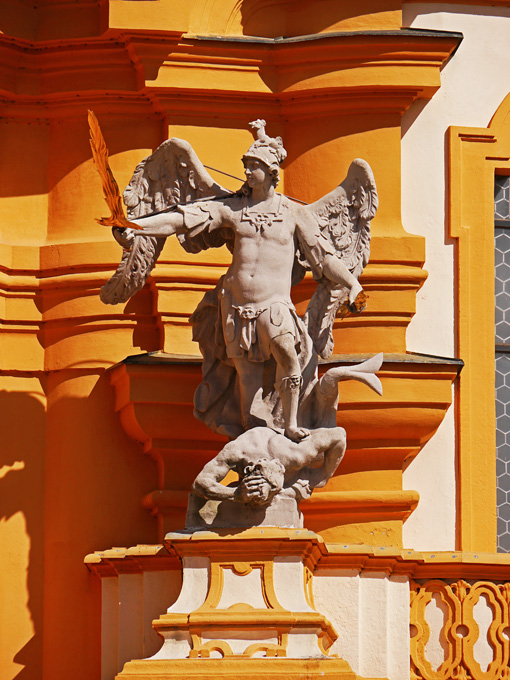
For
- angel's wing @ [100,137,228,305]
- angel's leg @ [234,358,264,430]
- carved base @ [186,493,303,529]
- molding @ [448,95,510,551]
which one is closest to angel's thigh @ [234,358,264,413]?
angel's leg @ [234,358,264,430]

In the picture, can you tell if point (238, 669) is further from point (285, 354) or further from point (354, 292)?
point (354, 292)

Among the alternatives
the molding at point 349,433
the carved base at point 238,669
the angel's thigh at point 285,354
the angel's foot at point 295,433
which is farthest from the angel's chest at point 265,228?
the carved base at point 238,669

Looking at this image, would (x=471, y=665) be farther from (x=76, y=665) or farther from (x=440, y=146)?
(x=440, y=146)

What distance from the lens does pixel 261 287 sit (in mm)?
10430

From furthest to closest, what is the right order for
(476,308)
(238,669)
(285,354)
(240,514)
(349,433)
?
(476,308)
(349,433)
(285,354)
(240,514)
(238,669)

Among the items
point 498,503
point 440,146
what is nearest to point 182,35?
point 440,146

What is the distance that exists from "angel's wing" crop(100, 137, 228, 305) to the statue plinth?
1.40 metres

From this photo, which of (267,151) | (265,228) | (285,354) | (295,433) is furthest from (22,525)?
(267,151)

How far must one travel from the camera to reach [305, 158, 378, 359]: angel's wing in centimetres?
1075

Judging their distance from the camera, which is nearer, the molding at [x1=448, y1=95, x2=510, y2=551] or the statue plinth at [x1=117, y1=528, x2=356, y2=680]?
the statue plinth at [x1=117, y1=528, x2=356, y2=680]

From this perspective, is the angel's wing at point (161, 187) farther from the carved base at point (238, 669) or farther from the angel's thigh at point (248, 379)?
the carved base at point (238, 669)

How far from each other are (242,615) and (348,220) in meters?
2.26

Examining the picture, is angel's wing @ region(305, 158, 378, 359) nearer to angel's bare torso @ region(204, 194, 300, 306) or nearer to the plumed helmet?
angel's bare torso @ region(204, 194, 300, 306)

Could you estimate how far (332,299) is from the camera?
35.1 ft
